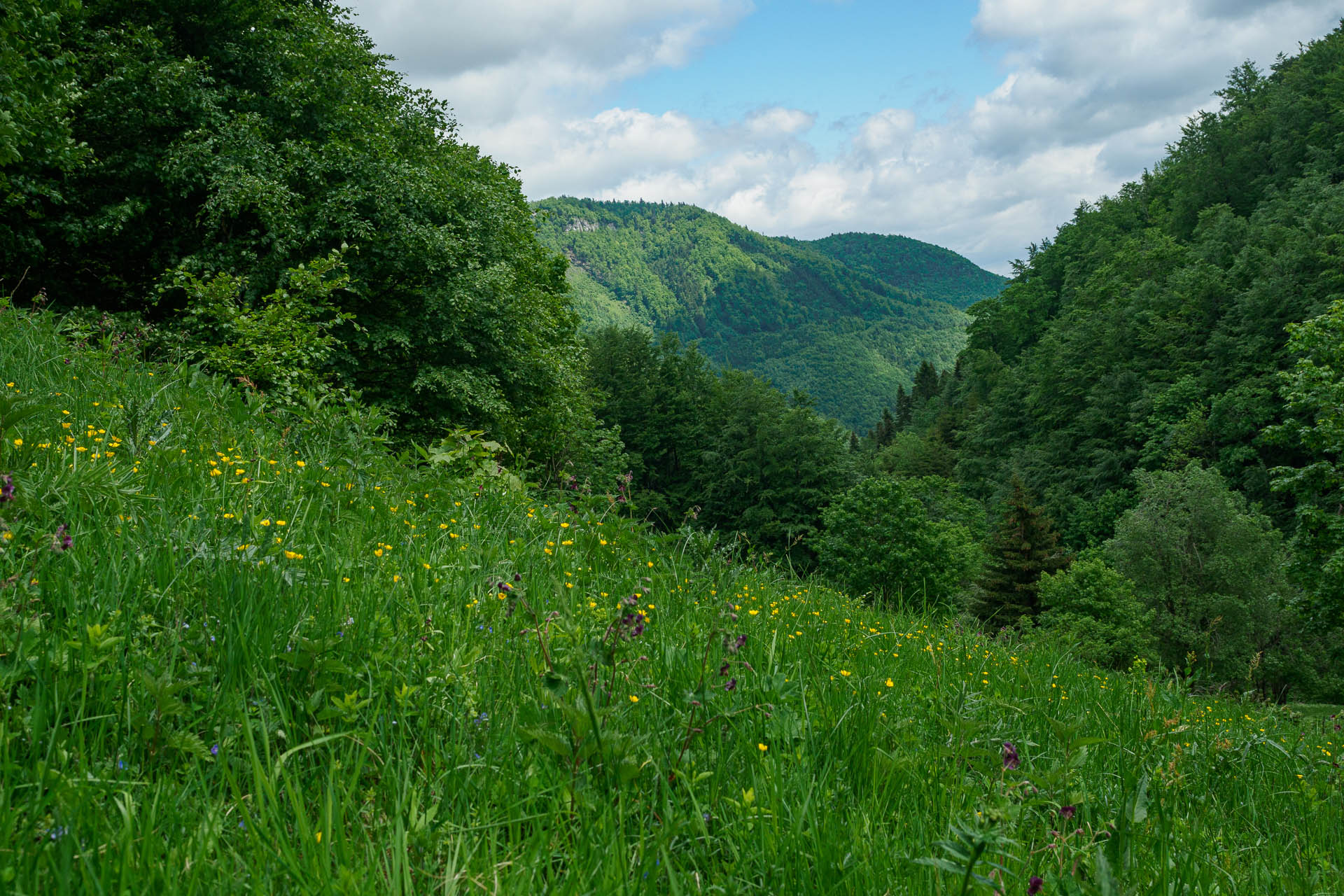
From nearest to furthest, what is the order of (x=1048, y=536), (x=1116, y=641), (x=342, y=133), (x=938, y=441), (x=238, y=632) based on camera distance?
(x=238, y=632)
(x=342, y=133)
(x=1116, y=641)
(x=1048, y=536)
(x=938, y=441)

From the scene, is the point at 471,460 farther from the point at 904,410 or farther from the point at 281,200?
the point at 904,410

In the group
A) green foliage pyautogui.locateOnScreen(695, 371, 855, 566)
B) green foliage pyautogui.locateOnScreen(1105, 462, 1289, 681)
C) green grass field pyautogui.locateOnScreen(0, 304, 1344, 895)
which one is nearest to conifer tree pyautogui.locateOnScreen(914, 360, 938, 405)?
green foliage pyautogui.locateOnScreen(695, 371, 855, 566)

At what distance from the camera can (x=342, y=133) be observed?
1645 cm

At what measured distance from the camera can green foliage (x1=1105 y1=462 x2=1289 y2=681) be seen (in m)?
26.8

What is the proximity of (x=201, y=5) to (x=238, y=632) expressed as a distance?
18.7 meters

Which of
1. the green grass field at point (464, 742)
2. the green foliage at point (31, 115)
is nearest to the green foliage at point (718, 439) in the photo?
the green foliage at point (31, 115)

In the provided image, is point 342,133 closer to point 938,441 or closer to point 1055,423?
point 1055,423

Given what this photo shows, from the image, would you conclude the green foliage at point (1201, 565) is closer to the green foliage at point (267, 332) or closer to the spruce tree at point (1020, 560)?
the spruce tree at point (1020, 560)

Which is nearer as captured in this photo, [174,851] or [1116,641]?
[174,851]

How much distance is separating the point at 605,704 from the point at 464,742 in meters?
0.34

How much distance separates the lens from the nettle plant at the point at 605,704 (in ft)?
4.96

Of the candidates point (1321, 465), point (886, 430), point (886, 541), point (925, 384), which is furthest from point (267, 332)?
point (925, 384)

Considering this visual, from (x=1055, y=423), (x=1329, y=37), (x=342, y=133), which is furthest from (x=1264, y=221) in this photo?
(x=342, y=133)

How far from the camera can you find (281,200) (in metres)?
13.4
